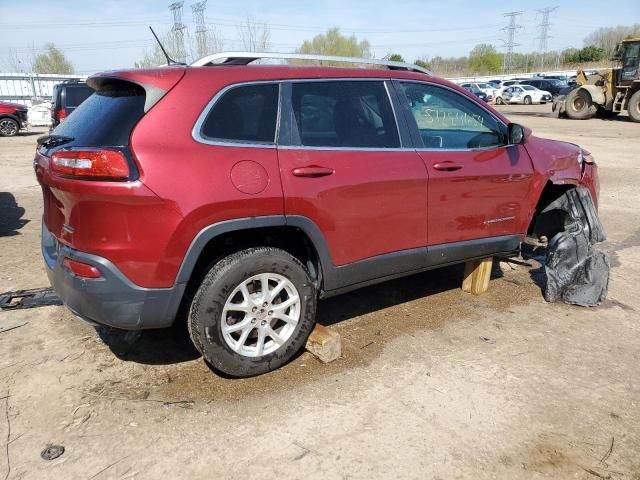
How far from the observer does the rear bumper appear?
269 centimetres

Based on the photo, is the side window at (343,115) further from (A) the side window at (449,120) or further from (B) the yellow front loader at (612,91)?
(B) the yellow front loader at (612,91)

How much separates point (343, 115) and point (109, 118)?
142cm

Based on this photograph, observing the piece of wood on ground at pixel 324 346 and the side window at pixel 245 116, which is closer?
the side window at pixel 245 116

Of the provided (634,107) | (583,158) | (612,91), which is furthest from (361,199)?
(612,91)

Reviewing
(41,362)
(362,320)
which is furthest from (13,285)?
(362,320)

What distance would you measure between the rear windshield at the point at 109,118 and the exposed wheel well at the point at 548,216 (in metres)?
3.51

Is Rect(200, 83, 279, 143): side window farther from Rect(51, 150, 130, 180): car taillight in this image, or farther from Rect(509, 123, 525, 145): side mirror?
Rect(509, 123, 525, 145): side mirror

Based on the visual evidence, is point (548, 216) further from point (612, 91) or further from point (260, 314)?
point (612, 91)

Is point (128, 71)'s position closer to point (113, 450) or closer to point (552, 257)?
point (113, 450)

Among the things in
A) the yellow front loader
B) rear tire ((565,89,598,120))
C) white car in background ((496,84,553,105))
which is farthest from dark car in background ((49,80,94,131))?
white car in background ((496,84,553,105))

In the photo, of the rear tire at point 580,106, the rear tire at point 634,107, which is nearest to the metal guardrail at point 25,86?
the rear tire at point 580,106

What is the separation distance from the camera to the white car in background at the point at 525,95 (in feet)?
129

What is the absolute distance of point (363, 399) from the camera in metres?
3.00

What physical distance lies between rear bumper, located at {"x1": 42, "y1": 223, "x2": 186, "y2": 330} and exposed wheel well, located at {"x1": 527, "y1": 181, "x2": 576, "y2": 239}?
3.44 m
